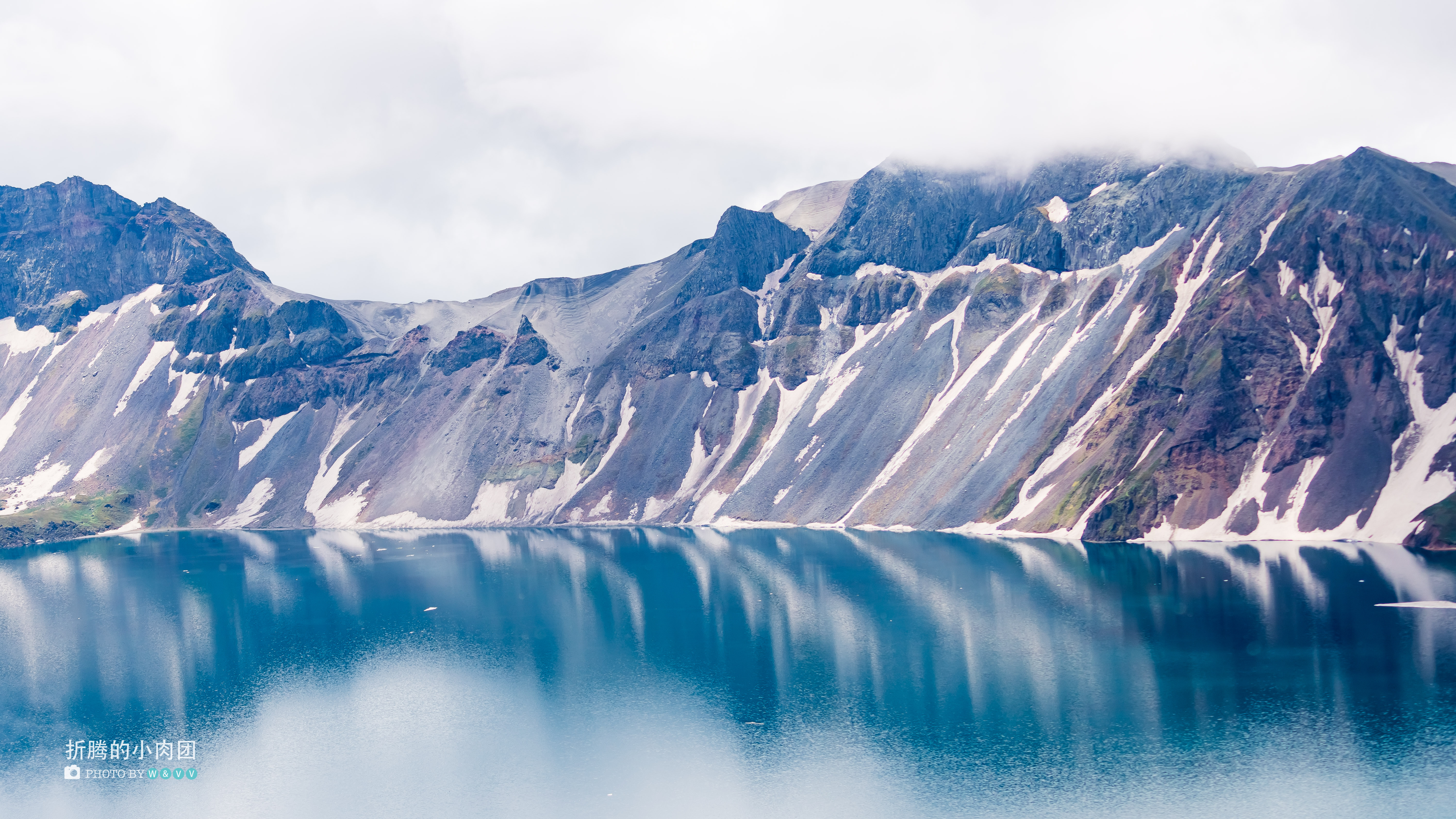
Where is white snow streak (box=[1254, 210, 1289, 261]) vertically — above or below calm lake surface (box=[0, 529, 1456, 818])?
above

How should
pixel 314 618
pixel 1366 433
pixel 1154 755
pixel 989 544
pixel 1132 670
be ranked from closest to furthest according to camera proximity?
pixel 1154 755 → pixel 1132 670 → pixel 314 618 → pixel 1366 433 → pixel 989 544

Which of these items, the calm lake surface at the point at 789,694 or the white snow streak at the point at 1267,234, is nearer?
the calm lake surface at the point at 789,694

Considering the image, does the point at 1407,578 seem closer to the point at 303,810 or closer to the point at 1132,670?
the point at 1132,670

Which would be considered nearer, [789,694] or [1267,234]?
[789,694]

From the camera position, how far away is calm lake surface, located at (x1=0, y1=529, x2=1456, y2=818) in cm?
6100

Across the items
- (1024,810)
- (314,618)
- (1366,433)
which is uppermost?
(1366,433)

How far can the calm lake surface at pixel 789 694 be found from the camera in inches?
2402

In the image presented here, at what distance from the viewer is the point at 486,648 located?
107m

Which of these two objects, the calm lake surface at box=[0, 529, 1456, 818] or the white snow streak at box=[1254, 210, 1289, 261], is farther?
the white snow streak at box=[1254, 210, 1289, 261]

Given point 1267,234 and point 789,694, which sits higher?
point 1267,234

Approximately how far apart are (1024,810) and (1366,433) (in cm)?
11343

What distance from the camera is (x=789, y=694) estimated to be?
268 ft

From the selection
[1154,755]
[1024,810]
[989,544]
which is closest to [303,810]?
[1024,810]

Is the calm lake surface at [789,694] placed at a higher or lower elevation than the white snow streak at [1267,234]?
lower
